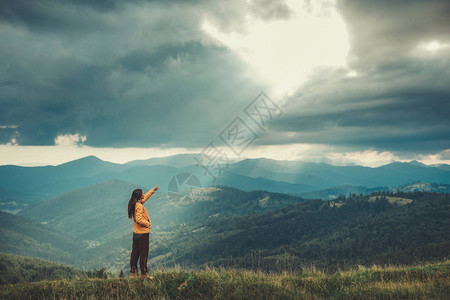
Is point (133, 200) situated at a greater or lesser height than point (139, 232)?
greater

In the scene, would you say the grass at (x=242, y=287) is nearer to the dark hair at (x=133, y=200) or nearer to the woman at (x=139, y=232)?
the woman at (x=139, y=232)

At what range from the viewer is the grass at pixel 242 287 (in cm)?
877

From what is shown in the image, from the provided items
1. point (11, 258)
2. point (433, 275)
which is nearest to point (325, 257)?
point (433, 275)

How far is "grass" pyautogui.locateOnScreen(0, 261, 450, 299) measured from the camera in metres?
8.77

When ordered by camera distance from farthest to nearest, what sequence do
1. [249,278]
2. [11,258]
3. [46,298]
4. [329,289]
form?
[11,258] → [249,278] → [329,289] → [46,298]

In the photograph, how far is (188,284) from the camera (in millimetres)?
9820

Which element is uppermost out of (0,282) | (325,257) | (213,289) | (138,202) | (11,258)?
(138,202)

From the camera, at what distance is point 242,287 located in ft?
31.6

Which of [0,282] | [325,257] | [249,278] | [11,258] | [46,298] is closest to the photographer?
[46,298]

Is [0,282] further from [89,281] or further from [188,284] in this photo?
[188,284]

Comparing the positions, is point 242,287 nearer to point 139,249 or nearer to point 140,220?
point 139,249

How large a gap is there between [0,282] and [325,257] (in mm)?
215010

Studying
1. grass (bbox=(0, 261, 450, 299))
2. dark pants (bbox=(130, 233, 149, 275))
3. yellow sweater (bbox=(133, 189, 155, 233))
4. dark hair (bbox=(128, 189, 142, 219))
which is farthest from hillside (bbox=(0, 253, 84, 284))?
yellow sweater (bbox=(133, 189, 155, 233))

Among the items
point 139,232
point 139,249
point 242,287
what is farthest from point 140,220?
point 242,287
